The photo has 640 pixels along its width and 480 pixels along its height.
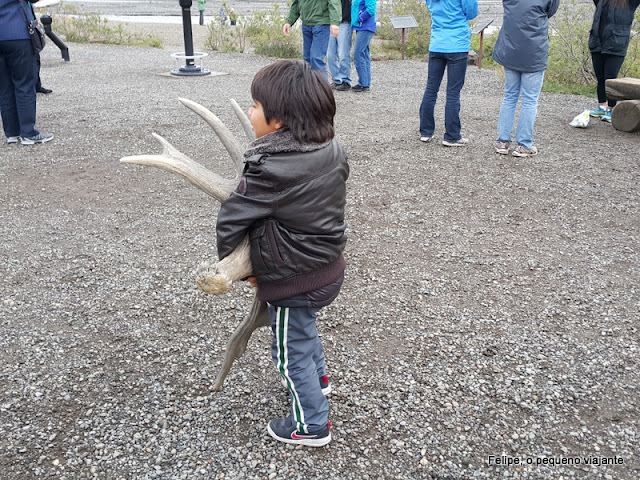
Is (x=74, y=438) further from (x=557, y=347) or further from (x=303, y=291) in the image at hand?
(x=557, y=347)

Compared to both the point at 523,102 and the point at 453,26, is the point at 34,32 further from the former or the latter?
the point at 523,102

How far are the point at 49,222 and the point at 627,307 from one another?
3.83 meters

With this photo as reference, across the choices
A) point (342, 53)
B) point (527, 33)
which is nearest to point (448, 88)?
point (527, 33)

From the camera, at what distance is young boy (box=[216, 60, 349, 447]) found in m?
1.88

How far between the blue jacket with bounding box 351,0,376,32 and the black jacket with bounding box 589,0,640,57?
2.78 meters

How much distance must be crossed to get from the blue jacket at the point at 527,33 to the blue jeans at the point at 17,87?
4.37 meters

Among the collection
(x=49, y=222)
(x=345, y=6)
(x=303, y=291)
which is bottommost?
(x=49, y=222)

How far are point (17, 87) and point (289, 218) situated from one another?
488 cm

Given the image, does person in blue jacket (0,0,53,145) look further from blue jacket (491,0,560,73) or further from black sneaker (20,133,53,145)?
blue jacket (491,0,560,73)

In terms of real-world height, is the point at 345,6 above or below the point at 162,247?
above

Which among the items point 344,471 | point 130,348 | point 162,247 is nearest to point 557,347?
point 344,471

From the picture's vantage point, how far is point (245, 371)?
2.71m

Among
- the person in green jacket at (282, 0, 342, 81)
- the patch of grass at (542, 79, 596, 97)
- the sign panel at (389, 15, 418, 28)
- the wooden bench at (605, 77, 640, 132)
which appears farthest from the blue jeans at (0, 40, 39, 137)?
the sign panel at (389, 15, 418, 28)

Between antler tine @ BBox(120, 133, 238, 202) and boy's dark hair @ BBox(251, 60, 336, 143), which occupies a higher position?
boy's dark hair @ BBox(251, 60, 336, 143)
